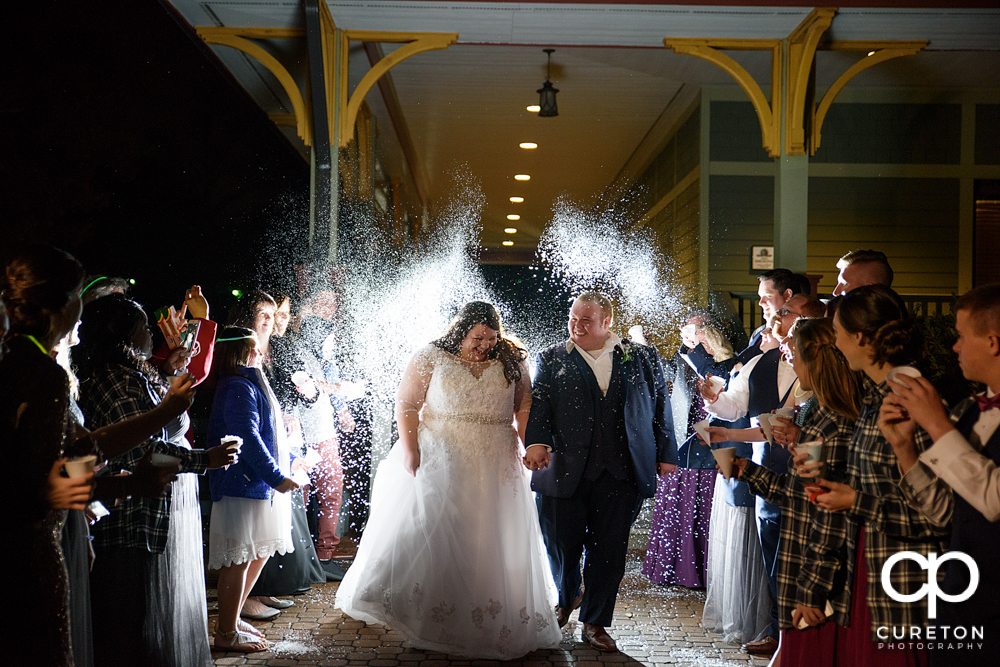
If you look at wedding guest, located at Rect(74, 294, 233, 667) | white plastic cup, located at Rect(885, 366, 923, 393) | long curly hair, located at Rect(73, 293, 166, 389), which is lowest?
wedding guest, located at Rect(74, 294, 233, 667)

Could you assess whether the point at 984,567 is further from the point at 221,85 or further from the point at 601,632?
the point at 221,85

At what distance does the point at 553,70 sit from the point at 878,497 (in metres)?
6.30

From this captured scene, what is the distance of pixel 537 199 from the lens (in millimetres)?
8859

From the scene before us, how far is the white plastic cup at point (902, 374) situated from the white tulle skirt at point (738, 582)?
1.89 metres

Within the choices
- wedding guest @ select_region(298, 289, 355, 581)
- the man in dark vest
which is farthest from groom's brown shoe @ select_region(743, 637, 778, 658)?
wedding guest @ select_region(298, 289, 355, 581)

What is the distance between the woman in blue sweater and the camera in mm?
3721

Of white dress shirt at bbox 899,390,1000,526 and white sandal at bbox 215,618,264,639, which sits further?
white sandal at bbox 215,618,264,639

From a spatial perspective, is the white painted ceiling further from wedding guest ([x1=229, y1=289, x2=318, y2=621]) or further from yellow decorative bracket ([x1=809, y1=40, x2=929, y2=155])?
wedding guest ([x1=229, y1=289, x2=318, y2=621])

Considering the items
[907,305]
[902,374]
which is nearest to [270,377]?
[902,374]

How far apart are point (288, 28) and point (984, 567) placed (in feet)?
18.2

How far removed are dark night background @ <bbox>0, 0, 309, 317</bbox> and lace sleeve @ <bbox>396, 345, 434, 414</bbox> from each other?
9.28 ft

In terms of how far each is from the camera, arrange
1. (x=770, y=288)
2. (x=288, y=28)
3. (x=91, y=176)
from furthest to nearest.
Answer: (x=91, y=176) < (x=288, y=28) < (x=770, y=288)

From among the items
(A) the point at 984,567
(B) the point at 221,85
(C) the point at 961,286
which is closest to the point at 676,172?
(C) the point at 961,286

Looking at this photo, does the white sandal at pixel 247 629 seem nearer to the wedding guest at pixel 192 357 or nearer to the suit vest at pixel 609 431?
the wedding guest at pixel 192 357
